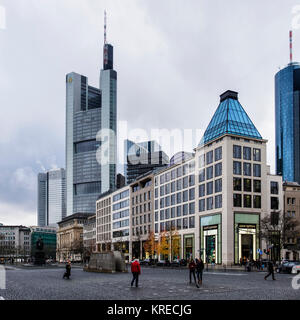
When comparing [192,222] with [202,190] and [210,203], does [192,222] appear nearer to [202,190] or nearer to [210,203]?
[202,190]

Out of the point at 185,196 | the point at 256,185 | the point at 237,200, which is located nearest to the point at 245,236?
the point at 237,200

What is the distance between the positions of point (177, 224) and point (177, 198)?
19.8 ft

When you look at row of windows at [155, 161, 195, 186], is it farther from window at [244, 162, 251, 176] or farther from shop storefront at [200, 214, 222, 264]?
window at [244, 162, 251, 176]

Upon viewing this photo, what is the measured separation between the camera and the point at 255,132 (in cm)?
8512

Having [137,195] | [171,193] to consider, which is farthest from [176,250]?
[137,195]

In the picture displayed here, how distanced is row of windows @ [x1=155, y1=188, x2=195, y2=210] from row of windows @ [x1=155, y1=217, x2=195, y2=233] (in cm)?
429

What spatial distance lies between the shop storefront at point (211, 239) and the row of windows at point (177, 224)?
17.1ft

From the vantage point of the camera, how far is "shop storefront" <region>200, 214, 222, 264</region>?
7944cm

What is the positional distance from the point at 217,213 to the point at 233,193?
506 cm

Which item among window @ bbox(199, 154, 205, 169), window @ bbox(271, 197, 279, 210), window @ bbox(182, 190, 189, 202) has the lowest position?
window @ bbox(271, 197, 279, 210)

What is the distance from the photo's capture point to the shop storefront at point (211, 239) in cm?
7944

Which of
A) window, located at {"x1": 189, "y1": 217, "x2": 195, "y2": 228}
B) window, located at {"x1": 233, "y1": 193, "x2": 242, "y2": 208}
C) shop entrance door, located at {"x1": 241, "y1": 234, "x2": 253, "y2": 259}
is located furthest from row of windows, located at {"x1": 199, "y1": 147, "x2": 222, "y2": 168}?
shop entrance door, located at {"x1": 241, "y1": 234, "x2": 253, "y2": 259}
